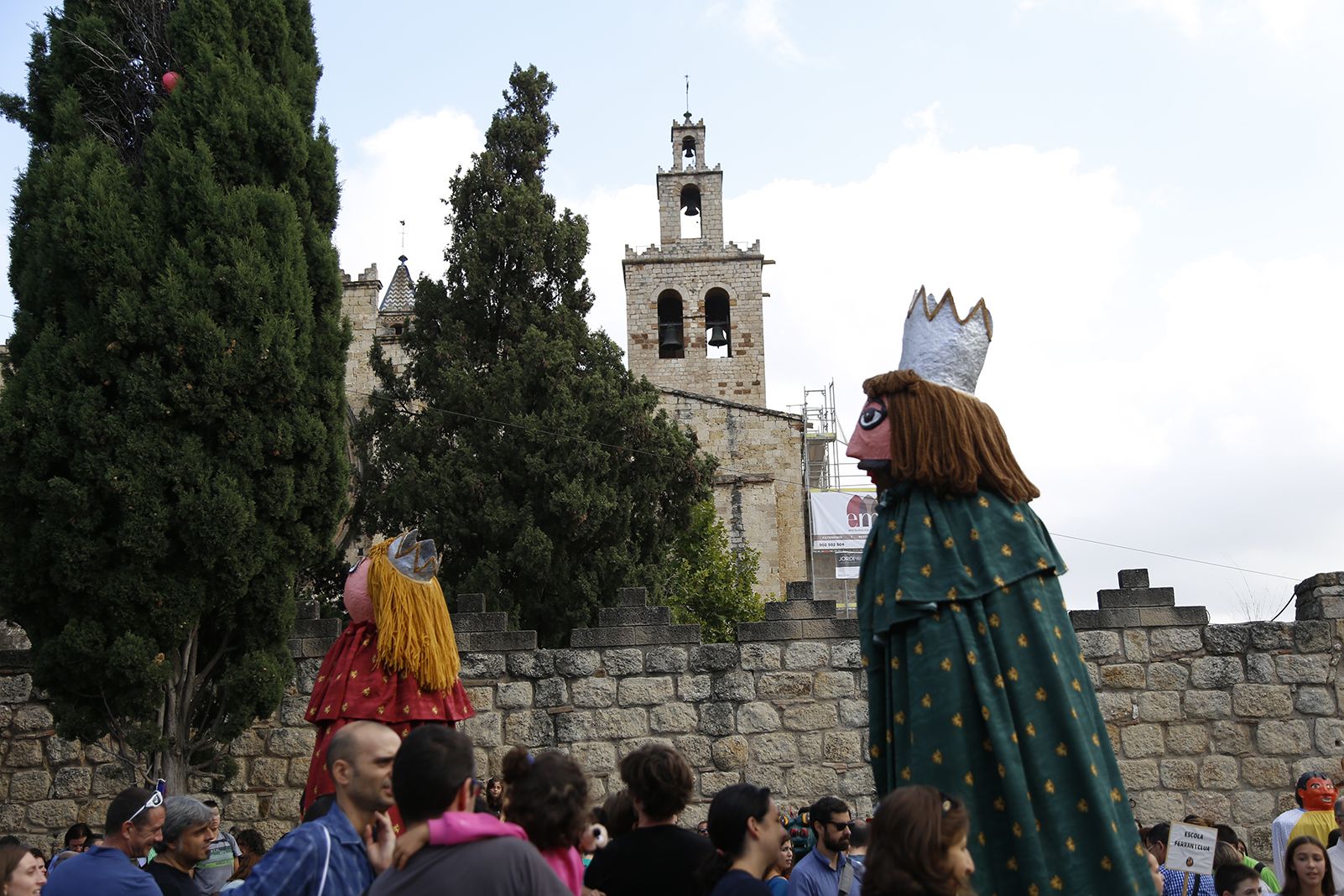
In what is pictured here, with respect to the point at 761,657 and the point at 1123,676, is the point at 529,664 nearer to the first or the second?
the point at 761,657

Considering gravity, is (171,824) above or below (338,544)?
below

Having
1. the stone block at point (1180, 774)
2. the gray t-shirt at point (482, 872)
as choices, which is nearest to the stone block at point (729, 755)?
the stone block at point (1180, 774)

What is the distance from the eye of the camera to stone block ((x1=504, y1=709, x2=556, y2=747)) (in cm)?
1034

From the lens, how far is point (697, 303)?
3881cm

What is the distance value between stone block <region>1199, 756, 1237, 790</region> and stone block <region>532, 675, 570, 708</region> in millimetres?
5068

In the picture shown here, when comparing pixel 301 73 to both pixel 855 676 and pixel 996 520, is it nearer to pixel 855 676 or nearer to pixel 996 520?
pixel 855 676

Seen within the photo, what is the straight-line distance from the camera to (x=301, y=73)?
10.5 metres

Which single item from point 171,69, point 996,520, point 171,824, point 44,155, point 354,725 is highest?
point 171,69

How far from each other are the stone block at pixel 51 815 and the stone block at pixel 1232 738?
8.81 meters

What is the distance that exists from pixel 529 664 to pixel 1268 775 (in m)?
5.89

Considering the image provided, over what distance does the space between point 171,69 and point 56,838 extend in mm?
5779

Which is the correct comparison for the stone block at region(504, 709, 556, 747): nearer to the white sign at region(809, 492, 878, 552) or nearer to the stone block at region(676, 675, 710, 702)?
the stone block at region(676, 675, 710, 702)

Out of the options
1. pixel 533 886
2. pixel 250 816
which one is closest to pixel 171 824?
pixel 533 886

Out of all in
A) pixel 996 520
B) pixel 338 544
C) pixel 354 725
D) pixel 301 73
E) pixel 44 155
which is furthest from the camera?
pixel 338 544
